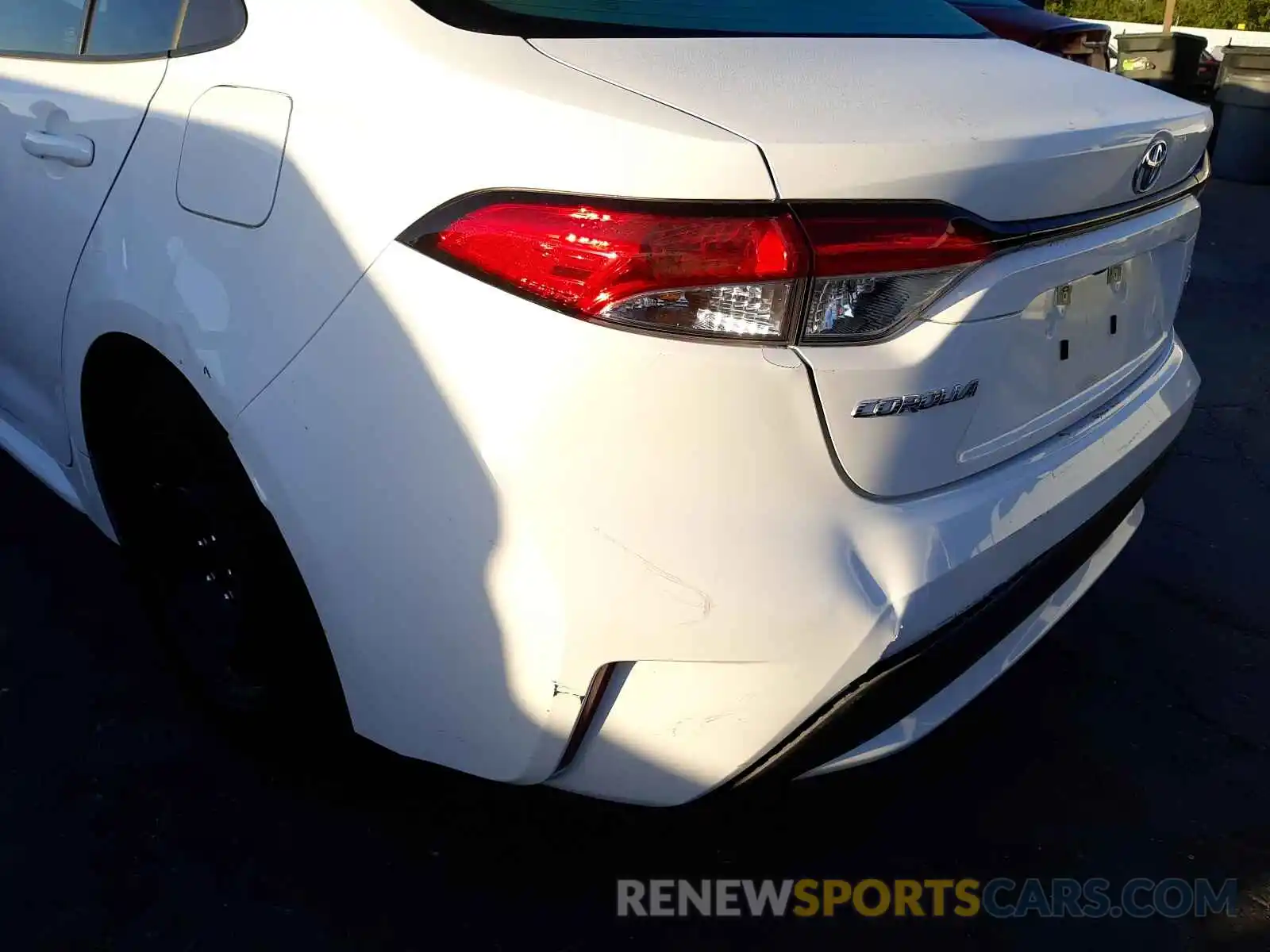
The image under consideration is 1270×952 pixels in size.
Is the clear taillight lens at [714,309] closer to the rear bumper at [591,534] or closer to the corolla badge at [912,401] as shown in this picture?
the rear bumper at [591,534]

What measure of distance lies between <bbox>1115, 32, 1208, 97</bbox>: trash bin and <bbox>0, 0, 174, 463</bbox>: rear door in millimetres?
10922

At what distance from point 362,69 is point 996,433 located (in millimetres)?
1012

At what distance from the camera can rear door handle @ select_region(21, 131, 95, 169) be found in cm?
193

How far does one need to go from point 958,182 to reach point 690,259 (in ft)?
1.22

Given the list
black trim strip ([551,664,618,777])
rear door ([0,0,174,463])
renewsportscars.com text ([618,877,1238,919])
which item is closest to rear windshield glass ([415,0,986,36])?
rear door ([0,0,174,463])

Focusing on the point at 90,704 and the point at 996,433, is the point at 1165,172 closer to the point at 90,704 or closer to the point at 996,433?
the point at 996,433

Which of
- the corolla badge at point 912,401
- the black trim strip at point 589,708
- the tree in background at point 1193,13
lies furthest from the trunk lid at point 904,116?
the tree in background at point 1193,13

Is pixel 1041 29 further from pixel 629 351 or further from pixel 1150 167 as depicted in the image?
pixel 629 351

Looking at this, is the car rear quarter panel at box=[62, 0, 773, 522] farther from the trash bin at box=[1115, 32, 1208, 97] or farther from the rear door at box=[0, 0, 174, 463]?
the trash bin at box=[1115, 32, 1208, 97]

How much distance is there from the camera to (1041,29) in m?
7.73

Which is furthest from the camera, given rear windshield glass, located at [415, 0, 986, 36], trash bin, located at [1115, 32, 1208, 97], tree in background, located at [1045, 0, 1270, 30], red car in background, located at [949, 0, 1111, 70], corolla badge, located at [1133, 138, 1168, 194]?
tree in background, located at [1045, 0, 1270, 30]

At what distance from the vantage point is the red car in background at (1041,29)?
762 cm

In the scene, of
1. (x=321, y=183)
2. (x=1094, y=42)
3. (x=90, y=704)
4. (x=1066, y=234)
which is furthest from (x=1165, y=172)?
(x=1094, y=42)

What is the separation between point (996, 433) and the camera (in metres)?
1.59
